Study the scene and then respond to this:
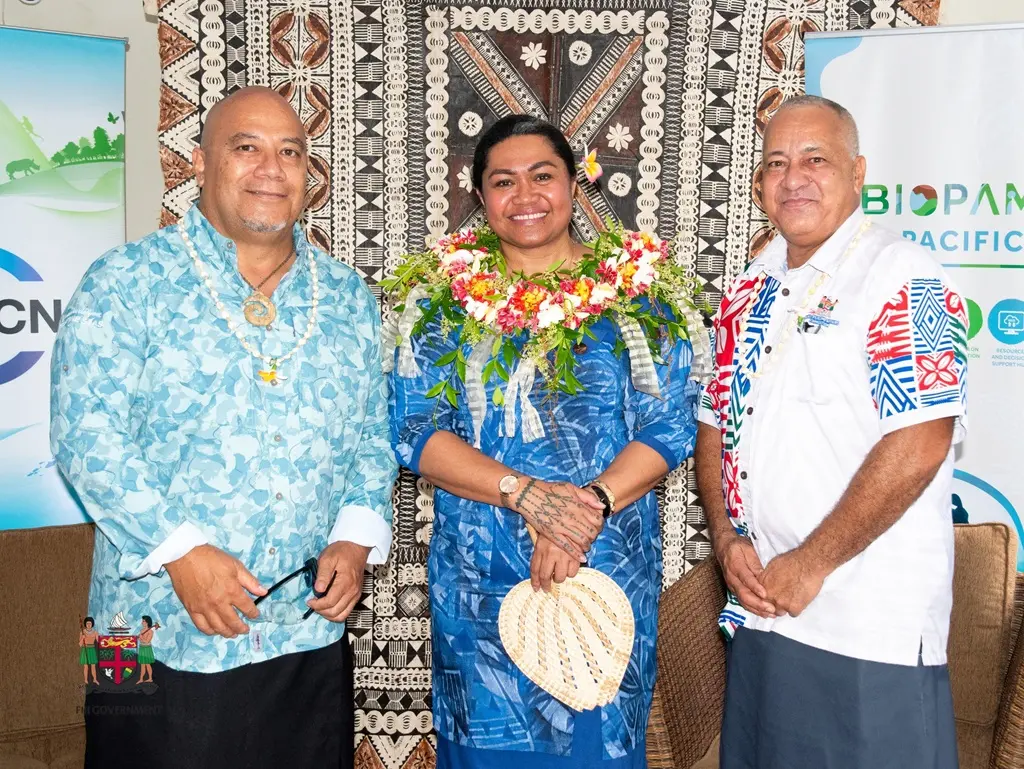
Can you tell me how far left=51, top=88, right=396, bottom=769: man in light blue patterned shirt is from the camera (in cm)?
216

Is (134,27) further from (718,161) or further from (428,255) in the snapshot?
(718,161)

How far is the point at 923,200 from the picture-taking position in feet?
12.8

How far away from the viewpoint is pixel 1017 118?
3812 millimetres

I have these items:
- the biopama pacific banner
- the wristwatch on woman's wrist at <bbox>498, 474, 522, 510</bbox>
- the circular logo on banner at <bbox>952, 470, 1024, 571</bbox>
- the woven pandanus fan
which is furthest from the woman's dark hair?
the circular logo on banner at <bbox>952, 470, 1024, 571</bbox>

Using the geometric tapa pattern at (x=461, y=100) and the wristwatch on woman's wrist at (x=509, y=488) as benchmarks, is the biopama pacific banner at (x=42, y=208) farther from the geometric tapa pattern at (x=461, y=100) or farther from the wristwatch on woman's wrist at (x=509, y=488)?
the wristwatch on woman's wrist at (x=509, y=488)

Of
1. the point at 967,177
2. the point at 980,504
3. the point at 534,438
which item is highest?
the point at 967,177

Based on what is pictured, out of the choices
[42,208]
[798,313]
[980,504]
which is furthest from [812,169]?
[42,208]

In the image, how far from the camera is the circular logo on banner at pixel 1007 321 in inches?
152

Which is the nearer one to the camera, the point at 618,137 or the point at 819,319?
the point at 819,319

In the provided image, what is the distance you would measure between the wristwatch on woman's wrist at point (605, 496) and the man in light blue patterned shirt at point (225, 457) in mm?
557

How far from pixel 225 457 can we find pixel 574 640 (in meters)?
0.98

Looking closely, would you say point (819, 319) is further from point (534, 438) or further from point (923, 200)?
point (923, 200)

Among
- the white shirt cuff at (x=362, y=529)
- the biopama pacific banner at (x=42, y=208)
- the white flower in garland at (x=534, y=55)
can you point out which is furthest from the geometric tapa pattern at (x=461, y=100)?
the white shirt cuff at (x=362, y=529)

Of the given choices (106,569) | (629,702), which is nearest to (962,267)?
(629,702)
